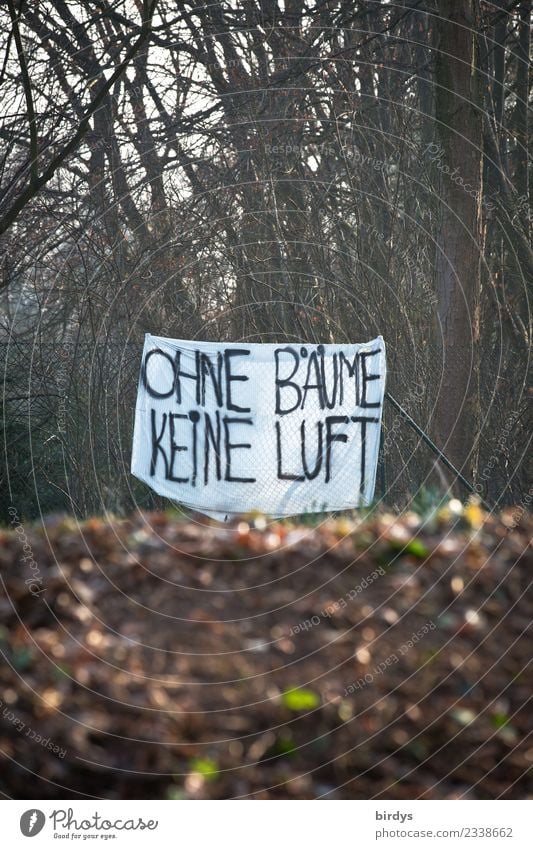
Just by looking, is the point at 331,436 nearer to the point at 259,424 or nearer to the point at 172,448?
the point at 259,424

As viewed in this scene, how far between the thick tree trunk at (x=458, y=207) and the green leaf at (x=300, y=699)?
6.37 m

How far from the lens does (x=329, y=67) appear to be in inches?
508

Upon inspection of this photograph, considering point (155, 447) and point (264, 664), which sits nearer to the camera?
point (264, 664)

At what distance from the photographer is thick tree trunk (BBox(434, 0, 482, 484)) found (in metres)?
10.1

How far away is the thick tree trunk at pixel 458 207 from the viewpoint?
10.1 metres

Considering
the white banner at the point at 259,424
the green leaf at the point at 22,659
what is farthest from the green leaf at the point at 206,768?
the white banner at the point at 259,424

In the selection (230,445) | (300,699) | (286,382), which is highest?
(286,382)

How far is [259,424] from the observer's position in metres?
9.18

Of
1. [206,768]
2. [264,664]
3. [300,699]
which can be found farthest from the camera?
[264,664]

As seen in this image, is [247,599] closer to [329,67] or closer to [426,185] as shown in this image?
[426,185]

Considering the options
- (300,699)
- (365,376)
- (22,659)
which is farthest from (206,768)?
(365,376)

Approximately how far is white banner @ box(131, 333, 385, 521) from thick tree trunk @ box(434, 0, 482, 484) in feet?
4.94

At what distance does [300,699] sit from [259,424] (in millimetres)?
5379
